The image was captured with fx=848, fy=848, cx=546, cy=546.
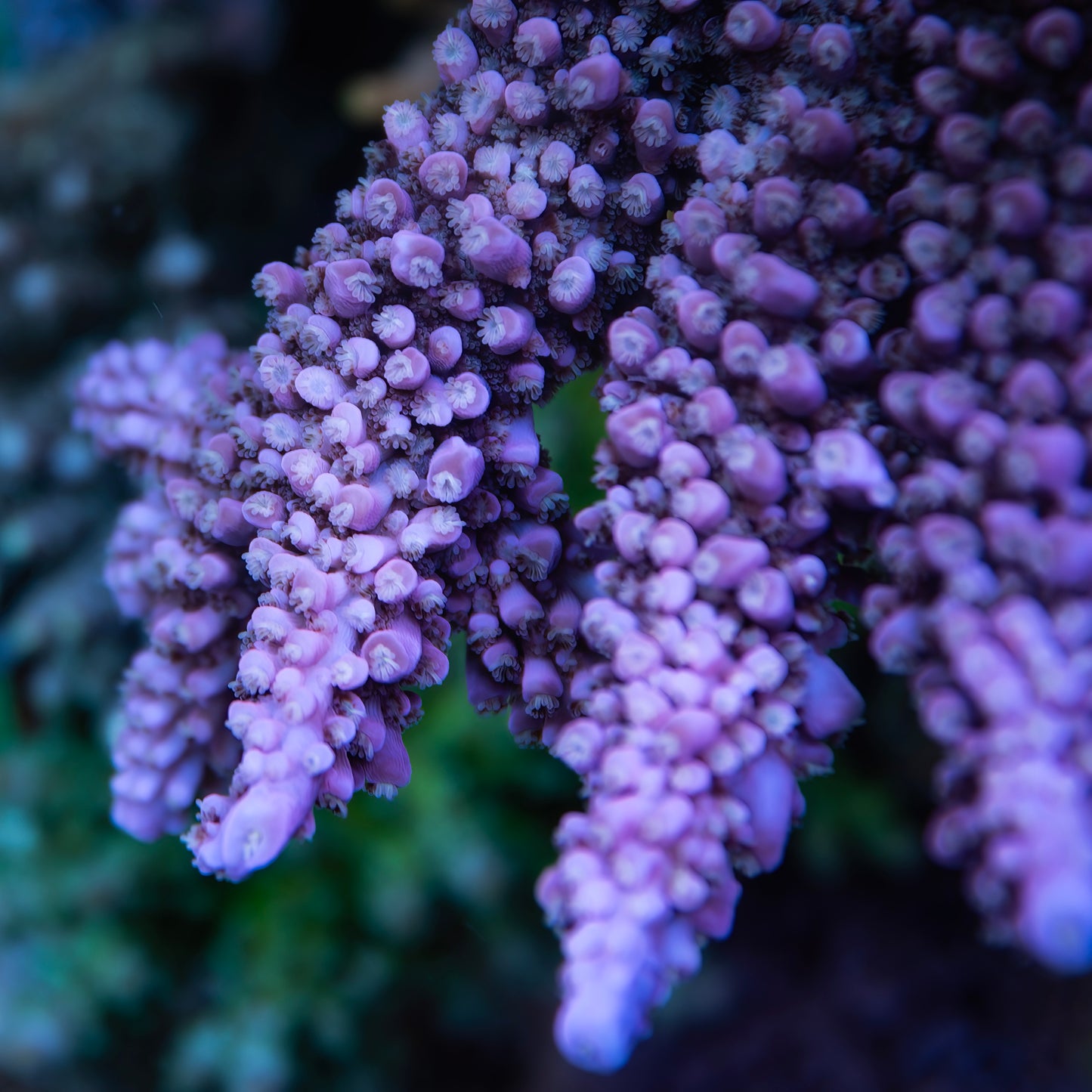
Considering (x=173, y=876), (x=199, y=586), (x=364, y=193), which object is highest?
(x=364, y=193)

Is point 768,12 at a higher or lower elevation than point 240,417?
higher

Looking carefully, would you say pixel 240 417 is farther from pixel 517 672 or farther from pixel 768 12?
pixel 768 12

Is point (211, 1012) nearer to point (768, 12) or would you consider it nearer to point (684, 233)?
point (684, 233)

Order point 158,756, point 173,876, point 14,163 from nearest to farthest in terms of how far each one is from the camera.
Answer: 1. point 158,756
2. point 14,163
3. point 173,876

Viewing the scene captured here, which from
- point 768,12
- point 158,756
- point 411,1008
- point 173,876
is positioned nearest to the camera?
point 768,12

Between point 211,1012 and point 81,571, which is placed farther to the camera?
point 211,1012

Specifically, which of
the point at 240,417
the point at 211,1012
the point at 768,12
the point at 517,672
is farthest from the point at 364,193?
the point at 211,1012
